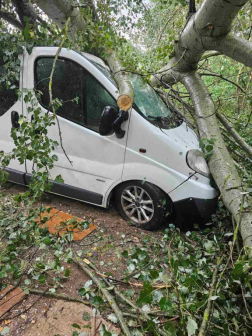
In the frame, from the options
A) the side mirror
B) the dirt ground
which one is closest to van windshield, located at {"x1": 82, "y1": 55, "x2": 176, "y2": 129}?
the side mirror

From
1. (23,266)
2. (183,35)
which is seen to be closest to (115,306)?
(23,266)

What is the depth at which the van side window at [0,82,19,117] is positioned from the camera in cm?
328

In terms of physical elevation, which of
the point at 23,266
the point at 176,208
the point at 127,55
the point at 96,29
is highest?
the point at 96,29

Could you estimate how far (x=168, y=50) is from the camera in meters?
3.36

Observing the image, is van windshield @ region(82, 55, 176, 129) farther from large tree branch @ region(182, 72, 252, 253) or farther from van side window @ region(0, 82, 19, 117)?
van side window @ region(0, 82, 19, 117)

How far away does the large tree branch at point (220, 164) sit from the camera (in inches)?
85.9

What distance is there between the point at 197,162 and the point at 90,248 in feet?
5.10

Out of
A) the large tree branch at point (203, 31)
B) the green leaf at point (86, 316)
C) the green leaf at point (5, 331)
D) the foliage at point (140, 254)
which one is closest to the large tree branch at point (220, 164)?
the foliage at point (140, 254)

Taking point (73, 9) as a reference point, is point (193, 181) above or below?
below

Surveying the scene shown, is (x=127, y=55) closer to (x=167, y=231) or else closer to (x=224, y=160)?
(x=224, y=160)

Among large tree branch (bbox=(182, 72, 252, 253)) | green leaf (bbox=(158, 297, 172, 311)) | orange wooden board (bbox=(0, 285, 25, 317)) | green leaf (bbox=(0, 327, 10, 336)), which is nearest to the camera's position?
green leaf (bbox=(158, 297, 172, 311))

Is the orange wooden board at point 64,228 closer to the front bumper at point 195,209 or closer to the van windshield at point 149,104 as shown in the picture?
the front bumper at point 195,209

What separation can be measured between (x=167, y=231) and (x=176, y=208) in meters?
0.28

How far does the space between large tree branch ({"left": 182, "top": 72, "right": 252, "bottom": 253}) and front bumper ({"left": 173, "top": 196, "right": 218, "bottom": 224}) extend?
0.21 m
